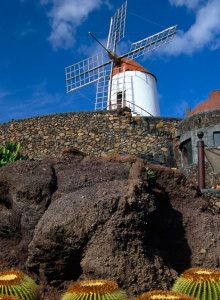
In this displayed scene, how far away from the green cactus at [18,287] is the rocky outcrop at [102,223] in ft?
2.67

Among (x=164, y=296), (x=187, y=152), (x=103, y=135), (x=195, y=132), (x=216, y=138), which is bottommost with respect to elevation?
(x=164, y=296)

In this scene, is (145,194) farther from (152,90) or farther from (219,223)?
(152,90)

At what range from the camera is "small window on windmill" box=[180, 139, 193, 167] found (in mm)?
19119

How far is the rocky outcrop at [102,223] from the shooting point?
478 centimetres

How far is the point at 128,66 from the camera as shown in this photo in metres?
26.0

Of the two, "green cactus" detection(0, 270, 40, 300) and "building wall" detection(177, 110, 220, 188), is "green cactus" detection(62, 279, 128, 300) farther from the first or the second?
"building wall" detection(177, 110, 220, 188)

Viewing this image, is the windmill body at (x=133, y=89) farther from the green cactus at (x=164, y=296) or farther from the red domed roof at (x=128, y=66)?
the green cactus at (x=164, y=296)

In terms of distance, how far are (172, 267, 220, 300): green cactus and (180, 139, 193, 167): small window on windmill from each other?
15.1 metres

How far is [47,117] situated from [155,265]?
55.6 feet

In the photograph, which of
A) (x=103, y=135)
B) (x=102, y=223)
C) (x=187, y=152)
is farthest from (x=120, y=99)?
(x=102, y=223)

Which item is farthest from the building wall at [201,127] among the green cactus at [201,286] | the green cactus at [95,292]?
the green cactus at [95,292]

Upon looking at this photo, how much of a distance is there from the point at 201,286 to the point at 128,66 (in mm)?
22866

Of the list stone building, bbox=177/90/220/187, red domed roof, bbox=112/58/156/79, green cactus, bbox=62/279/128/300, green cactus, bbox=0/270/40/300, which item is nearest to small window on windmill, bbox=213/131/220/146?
stone building, bbox=177/90/220/187

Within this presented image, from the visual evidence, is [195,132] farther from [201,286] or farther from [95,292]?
[95,292]
